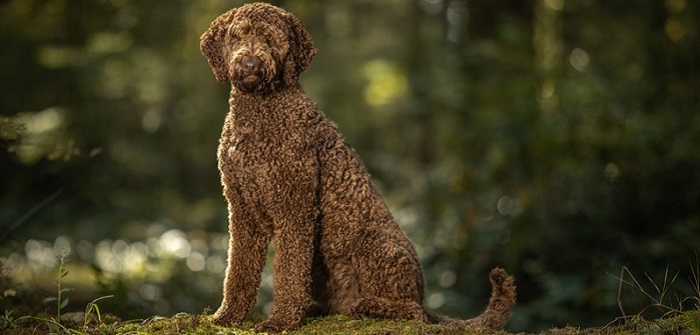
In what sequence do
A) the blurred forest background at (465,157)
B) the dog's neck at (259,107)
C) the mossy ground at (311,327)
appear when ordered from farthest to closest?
the blurred forest background at (465,157) < the dog's neck at (259,107) < the mossy ground at (311,327)

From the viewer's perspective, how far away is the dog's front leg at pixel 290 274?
13.6 ft

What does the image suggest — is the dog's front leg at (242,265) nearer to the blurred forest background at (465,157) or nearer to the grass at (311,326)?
the grass at (311,326)

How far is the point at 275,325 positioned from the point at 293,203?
68cm

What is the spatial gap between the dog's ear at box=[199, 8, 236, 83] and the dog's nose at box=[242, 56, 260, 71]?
0.93 ft

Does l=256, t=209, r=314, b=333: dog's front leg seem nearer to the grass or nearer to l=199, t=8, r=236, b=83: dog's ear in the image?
the grass

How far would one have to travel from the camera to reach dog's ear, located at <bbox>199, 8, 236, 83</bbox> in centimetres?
416

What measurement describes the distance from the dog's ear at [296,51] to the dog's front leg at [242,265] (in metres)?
0.84

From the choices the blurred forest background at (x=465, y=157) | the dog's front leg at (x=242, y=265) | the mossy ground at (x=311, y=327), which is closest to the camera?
the mossy ground at (x=311, y=327)

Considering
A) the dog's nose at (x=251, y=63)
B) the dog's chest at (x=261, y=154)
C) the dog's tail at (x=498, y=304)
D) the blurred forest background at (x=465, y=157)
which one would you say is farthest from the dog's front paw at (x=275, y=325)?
the blurred forest background at (x=465, y=157)

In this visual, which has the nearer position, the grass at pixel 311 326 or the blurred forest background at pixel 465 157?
the grass at pixel 311 326

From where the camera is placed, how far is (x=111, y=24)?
10.3 m

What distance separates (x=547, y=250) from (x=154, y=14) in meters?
6.93

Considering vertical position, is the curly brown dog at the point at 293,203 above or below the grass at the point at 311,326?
above

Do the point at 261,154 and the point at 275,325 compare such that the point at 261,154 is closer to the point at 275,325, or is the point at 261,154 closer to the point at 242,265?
the point at 242,265
